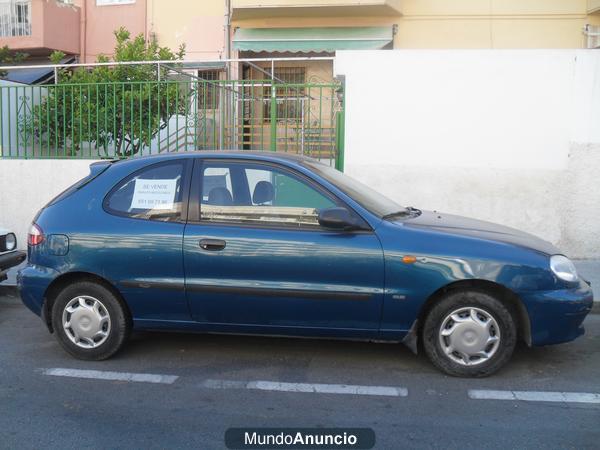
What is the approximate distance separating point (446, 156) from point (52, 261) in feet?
18.9

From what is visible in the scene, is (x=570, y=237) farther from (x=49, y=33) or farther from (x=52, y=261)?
(x=49, y=33)

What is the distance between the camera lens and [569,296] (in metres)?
4.50

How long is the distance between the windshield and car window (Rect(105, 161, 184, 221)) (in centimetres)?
104

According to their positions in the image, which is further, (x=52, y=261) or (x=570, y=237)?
(x=570, y=237)

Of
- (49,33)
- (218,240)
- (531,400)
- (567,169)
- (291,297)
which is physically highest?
(49,33)

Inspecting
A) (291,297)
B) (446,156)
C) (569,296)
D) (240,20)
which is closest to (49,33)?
(240,20)

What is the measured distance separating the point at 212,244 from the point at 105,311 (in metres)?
1.05

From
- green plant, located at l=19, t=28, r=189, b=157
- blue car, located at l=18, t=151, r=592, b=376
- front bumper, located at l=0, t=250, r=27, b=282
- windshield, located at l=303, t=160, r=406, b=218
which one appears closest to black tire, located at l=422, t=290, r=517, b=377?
blue car, located at l=18, t=151, r=592, b=376

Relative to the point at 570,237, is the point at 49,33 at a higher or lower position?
higher

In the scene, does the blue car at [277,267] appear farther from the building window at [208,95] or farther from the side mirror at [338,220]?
the building window at [208,95]

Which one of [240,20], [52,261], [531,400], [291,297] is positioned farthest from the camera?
[240,20]

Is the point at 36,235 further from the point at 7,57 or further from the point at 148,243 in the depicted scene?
the point at 7,57

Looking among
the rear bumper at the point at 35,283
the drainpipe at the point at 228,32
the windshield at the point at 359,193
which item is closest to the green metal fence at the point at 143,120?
the windshield at the point at 359,193

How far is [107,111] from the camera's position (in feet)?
31.4
